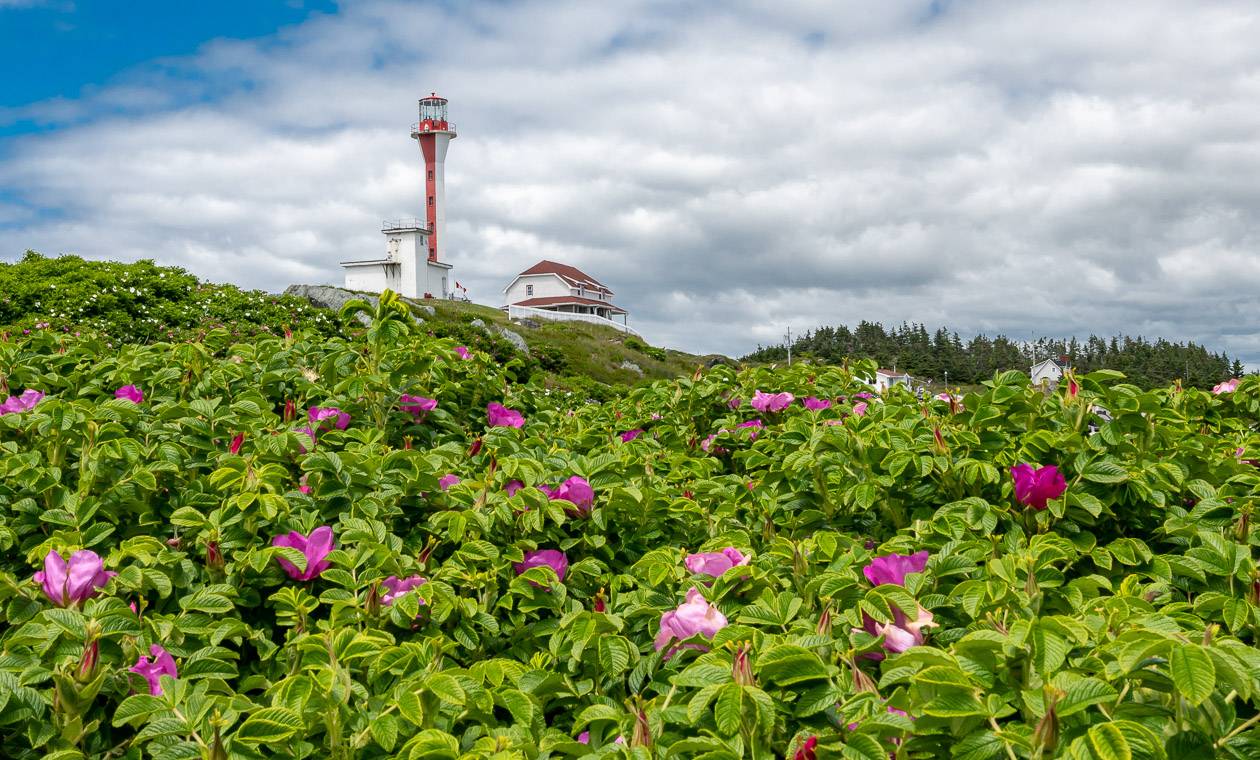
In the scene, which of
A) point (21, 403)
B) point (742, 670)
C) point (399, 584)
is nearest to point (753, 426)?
point (399, 584)

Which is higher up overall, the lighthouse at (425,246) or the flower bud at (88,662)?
the lighthouse at (425,246)

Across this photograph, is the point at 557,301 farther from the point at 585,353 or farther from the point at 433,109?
the point at 585,353

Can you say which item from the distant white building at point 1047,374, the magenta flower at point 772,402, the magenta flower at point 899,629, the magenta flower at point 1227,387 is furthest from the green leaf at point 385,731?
the magenta flower at point 1227,387

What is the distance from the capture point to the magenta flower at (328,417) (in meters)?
3.11

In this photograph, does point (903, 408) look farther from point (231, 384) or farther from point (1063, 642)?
point (231, 384)

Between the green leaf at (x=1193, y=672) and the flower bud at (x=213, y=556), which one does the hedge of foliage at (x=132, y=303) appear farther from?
the green leaf at (x=1193, y=672)

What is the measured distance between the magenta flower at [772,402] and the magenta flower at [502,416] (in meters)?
1.03

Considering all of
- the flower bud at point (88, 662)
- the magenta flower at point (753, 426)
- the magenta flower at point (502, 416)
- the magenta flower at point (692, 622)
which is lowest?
the flower bud at point (88, 662)

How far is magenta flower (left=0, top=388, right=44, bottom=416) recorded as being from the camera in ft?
10.5

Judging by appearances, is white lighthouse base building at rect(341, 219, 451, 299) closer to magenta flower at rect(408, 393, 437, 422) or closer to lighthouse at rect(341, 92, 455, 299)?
lighthouse at rect(341, 92, 455, 299)

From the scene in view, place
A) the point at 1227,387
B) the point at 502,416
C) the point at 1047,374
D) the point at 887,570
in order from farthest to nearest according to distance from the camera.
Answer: the point at 1227,387 < the point at 502,416 < the point at 1047,374 < the point at 887,570

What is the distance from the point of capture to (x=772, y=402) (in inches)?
158

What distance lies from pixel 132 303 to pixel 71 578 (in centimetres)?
1468

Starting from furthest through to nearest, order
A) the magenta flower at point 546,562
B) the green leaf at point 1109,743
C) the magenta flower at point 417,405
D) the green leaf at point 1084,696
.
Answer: the magenta flower at point 417,405, the magenta flower at point 546,562, the green leaf at point 1084,696, the green leaf at point 1109,743
